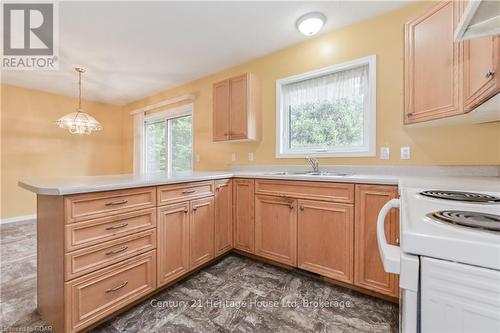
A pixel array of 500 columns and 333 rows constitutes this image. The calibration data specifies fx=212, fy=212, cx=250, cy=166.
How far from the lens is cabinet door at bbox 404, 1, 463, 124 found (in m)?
1.39

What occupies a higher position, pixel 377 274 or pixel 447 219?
pixel 447 219

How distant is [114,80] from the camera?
362 centimetres

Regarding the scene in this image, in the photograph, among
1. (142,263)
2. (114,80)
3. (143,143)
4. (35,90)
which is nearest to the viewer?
(142,263)

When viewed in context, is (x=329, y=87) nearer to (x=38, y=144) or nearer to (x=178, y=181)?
(x=178, y=181)

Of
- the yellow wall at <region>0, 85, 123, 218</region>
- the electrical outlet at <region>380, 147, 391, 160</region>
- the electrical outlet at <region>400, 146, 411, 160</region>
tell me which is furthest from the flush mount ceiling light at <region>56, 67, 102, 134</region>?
the electrical outlet at <region>400, 146, 411, 160</region>

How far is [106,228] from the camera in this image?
1.32m

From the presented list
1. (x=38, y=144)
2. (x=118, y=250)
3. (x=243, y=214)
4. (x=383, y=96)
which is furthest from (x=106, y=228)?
(x=38, y=144)

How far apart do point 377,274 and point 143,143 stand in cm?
468

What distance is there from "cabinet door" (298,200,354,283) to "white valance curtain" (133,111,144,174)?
13.1 ft

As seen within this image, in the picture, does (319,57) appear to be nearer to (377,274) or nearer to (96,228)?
(377,274)

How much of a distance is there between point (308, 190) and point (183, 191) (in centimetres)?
108

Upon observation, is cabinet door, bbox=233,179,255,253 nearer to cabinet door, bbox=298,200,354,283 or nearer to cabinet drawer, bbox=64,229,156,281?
cabinet door, bbox=298,200,354,283

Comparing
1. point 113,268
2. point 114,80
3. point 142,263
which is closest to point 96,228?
point 113,268

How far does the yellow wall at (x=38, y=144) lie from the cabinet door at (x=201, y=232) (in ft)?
13.3
